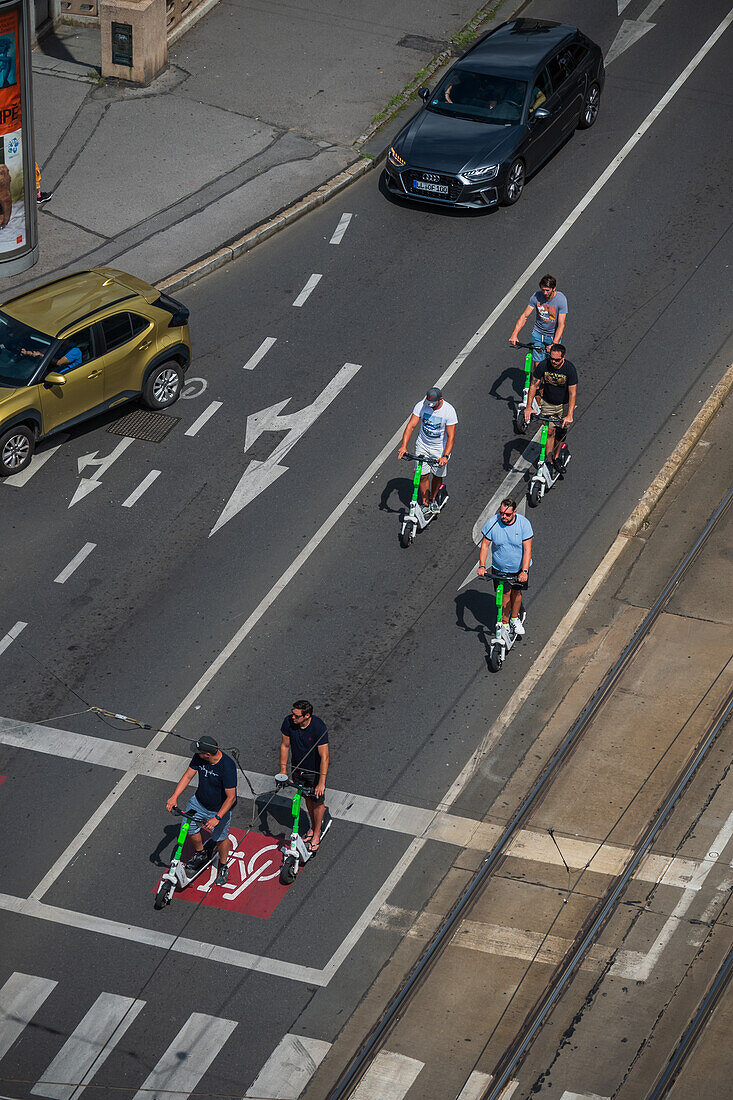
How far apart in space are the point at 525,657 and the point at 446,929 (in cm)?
358

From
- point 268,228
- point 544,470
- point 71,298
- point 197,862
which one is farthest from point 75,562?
point 268,228

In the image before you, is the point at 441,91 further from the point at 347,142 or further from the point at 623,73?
the point at 623,73

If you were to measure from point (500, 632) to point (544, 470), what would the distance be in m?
2.79

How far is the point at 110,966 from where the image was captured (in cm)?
1274

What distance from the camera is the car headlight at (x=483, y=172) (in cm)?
2244

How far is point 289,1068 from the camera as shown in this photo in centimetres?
1200

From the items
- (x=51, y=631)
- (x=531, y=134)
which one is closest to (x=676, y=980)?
(x=51, y=631)

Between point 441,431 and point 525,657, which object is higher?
point 441,431

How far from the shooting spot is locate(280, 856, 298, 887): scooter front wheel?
1344 centimetres

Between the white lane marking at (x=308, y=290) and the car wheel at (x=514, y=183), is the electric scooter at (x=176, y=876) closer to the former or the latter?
the white lane marking at (x=308, y=290)

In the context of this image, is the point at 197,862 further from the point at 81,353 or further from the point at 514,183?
the point at 514,183

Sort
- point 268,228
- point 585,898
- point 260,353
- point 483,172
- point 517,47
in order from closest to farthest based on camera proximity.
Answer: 1. point 585,898
2. point 260,353
3. point 483,172
4. point 268,228
5. point 517,47

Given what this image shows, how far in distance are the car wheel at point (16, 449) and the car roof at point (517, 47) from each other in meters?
10.1

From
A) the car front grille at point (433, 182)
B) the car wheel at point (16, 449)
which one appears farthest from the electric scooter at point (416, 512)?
the car front grille at point (433, 182)
